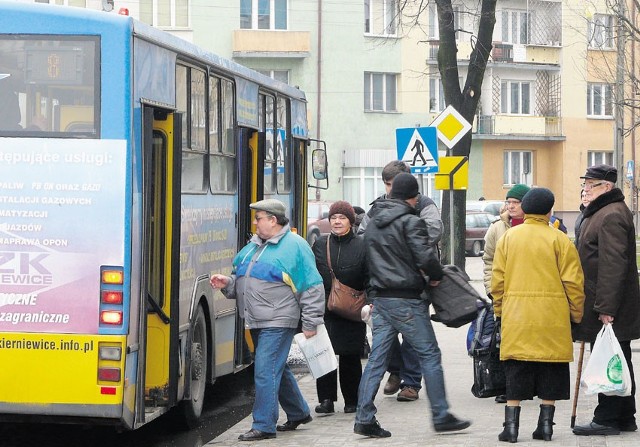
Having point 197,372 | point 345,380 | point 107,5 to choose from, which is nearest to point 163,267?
point 197,372

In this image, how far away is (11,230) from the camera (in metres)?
8.47

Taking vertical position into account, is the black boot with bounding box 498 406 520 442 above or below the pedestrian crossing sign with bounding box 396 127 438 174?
below

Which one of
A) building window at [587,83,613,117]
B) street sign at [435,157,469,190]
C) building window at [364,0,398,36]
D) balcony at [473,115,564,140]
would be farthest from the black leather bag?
building window at [587,83,613,117]

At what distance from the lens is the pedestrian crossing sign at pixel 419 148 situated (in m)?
17.8

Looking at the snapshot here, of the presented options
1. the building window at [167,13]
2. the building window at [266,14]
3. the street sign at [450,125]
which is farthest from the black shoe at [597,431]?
the building window at [266,14]

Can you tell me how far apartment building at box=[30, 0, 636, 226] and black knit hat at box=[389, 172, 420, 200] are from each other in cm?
3812

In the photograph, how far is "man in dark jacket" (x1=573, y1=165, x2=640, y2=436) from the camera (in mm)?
9219

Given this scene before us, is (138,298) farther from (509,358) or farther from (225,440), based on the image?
(509,358)

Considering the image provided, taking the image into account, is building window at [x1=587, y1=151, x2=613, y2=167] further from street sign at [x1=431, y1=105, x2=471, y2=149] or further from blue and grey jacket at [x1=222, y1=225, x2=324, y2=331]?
blue and grey jacket at [x1=222, y1=225, x2=324, y2=331]

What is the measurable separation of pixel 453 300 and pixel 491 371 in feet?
2.57

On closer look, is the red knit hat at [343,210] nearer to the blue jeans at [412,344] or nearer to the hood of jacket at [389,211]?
the hood of jacket at [389,211]

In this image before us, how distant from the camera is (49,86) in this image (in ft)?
28.2

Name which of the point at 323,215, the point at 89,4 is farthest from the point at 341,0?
the point at 323,215

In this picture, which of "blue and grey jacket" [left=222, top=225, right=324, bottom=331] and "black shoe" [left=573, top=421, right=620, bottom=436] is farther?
"blue and grey jacket" [left=222, top=225, right=324, bottom=331]
